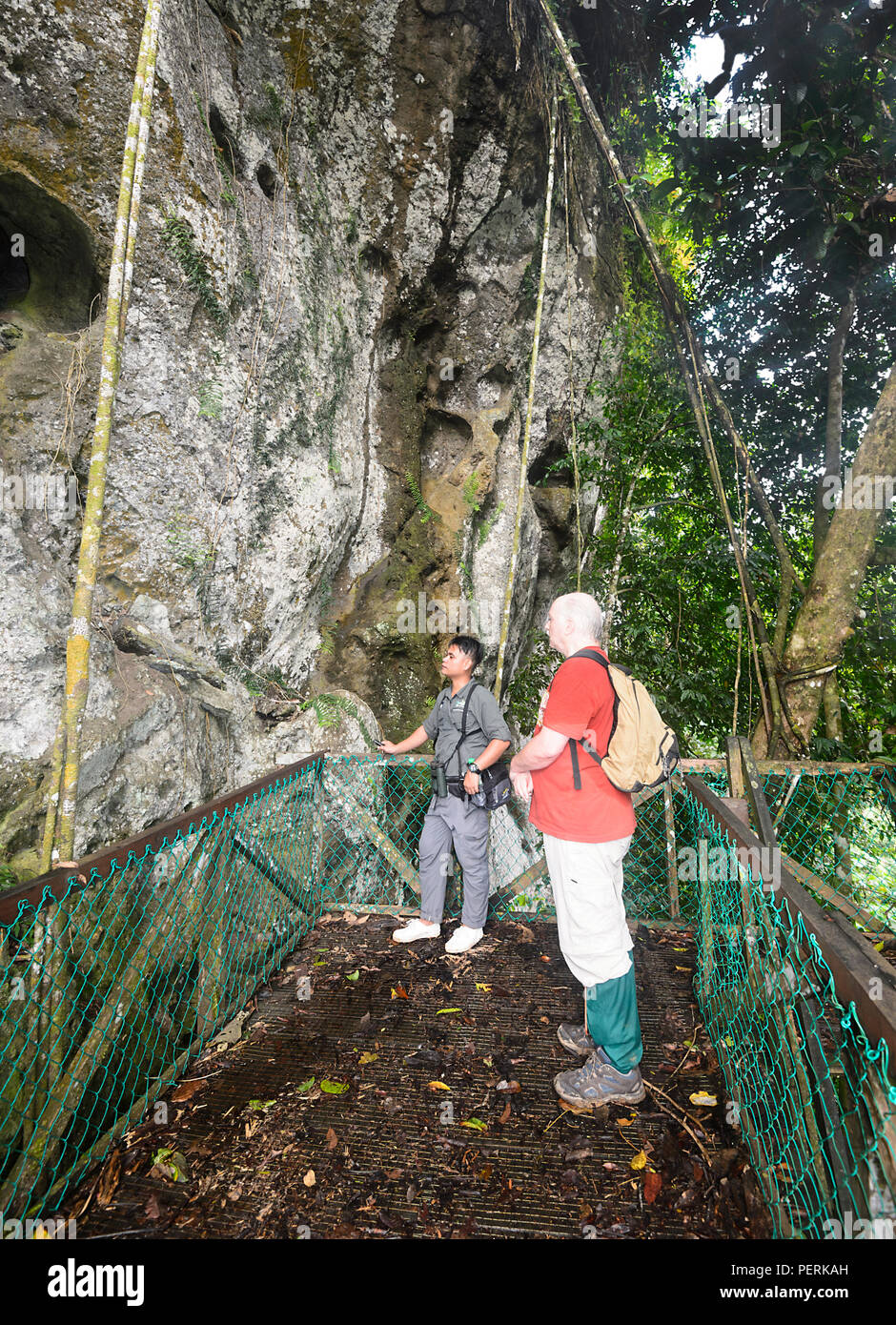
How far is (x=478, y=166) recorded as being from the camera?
22.8 feet

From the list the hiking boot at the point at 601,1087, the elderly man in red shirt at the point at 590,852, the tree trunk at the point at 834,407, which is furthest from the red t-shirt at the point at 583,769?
the tree trunk at the point at 834,407

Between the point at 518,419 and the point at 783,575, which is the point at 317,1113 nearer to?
the point at 783,575

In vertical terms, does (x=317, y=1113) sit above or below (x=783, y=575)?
below

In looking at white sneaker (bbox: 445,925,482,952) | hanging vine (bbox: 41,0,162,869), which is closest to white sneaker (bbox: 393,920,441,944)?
white sneaker (bbox: 445,925,482,952)

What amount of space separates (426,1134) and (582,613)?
2275 millimetres

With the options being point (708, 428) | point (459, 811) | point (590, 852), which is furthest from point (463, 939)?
point (708, 428)

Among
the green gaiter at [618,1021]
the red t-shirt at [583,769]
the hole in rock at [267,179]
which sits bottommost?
the green gaiter at [618,1021]

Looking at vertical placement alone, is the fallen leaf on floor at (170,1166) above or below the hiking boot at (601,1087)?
below

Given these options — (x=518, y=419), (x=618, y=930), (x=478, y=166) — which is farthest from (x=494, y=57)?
(x=618, y=930)

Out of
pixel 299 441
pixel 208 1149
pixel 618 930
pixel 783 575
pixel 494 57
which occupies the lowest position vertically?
pixel 208 1149

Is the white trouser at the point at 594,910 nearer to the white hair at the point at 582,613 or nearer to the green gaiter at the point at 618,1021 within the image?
the green gaiter at the point at 618,1021

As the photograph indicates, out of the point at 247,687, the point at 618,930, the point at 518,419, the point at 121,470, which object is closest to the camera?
the point at 618,930

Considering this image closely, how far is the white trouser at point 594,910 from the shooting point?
2.58 metres
